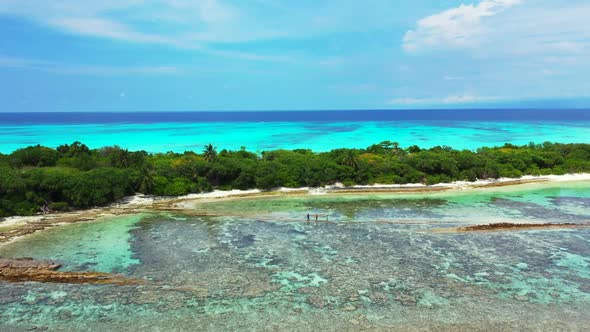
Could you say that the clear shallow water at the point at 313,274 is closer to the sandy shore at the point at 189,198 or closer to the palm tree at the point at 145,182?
the sandy shore at the point at 189,198

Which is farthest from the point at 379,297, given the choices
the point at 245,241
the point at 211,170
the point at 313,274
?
the point at 211,170

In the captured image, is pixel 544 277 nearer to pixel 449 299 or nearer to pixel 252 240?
pixel 449 299

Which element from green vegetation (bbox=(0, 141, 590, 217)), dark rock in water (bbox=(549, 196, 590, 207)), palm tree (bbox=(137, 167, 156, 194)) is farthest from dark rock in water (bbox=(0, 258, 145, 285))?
dark rock in water (bbox=(549, 196, 590, 207))

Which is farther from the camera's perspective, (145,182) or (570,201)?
(145,182)

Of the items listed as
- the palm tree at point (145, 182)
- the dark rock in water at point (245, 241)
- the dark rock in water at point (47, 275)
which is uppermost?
the palm tree at point (145, 182)

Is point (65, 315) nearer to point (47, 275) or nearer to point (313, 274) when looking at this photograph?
point (47, 275)

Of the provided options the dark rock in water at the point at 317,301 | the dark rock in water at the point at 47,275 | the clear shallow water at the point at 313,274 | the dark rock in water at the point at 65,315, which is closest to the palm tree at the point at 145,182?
the clear shallow water at the point at 313,274

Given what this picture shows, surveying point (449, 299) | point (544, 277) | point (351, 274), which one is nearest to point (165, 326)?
point (351, 274)
